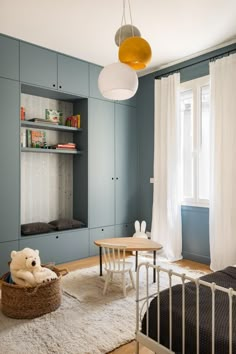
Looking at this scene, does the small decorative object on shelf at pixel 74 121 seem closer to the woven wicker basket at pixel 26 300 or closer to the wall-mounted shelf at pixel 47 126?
the wall-mounted shelf at pixel 47 126

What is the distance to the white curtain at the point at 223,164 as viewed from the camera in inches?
137

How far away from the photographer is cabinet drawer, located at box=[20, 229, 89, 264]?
3.75m

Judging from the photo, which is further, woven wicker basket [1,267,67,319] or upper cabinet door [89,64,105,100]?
upper cabinet door [89,64,105,100]

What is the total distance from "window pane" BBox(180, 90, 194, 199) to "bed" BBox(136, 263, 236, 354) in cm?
241

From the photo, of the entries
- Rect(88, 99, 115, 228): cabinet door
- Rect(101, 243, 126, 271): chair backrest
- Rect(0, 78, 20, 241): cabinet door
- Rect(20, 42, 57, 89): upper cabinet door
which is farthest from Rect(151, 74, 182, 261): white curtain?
Rect(0, 78, 20, 241): cabinet door

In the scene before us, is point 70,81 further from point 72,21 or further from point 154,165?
point 154,165

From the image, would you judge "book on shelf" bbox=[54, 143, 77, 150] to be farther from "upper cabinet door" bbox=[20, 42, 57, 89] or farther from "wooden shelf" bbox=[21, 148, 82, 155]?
"upper cabinet door" bbox=[20, 42, 57, 89]

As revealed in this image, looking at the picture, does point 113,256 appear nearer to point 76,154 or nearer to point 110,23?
point 76,154

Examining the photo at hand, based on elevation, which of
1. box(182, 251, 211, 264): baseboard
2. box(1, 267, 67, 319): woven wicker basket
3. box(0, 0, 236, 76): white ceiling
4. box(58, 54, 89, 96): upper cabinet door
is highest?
box(0, 0, 236, 76): white ceiling

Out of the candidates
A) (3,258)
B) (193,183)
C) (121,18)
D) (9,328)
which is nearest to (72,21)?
(121,18)

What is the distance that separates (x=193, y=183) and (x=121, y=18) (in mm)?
2316

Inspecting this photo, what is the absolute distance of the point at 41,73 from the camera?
151 inches

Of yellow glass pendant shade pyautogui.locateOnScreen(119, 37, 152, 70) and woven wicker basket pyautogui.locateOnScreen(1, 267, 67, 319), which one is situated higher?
yellow glass pendant shade pyautogui.locateOnScreen(119, 37, 152, 70)

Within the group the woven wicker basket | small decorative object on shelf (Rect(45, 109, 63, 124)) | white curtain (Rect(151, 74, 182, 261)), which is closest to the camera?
the woven wicker basket
